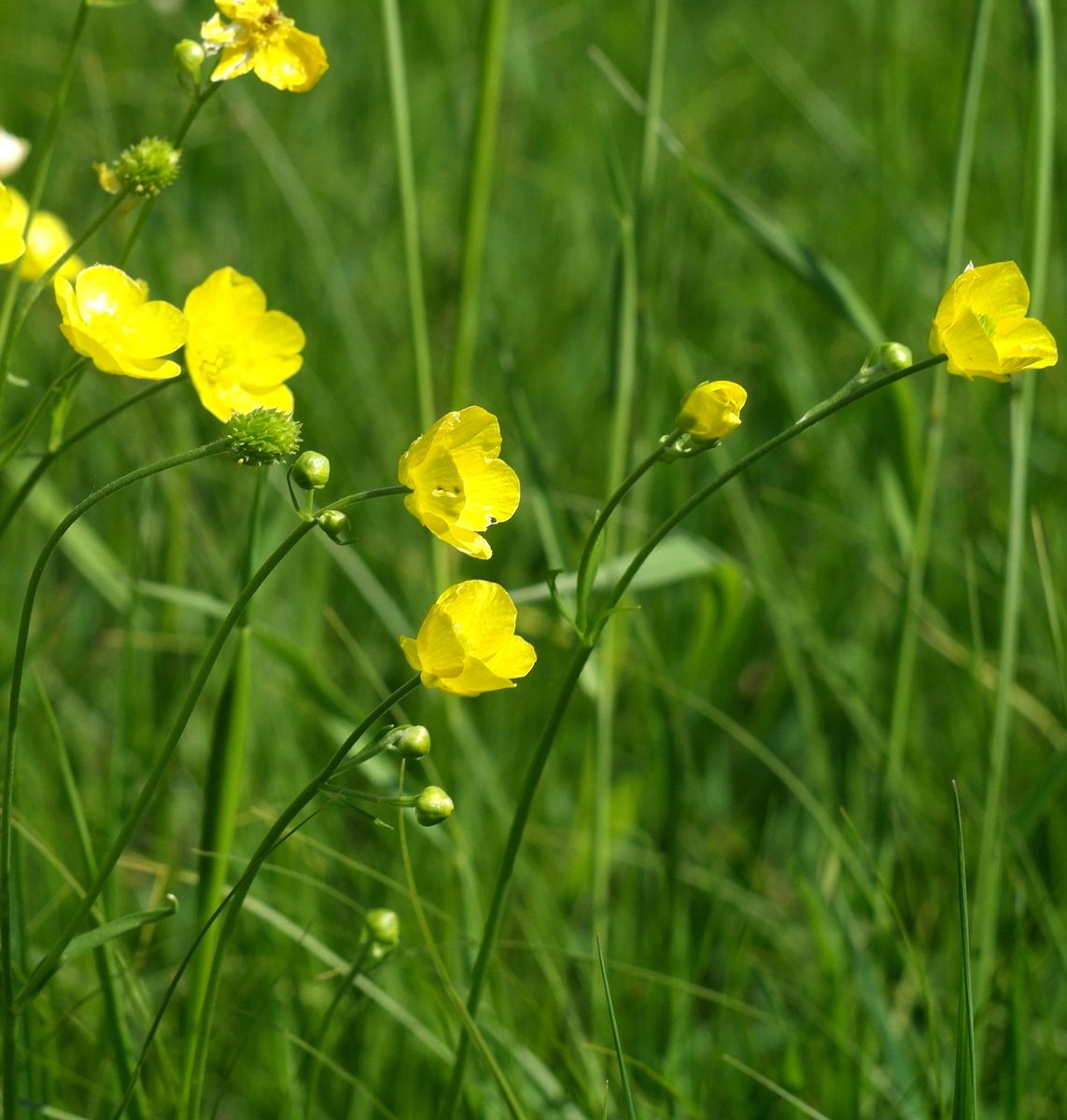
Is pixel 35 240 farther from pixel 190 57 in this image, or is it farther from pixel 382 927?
pixel 382 927

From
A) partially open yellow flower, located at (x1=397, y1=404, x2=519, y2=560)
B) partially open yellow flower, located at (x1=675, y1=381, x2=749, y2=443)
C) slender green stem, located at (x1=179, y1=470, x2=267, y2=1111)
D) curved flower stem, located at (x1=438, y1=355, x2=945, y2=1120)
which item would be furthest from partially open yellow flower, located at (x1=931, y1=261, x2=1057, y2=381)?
slender green stem, located at (x1=179, y1=470, x2=267, y2=1111)

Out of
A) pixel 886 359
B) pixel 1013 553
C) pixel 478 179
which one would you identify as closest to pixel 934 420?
pixel 1013 553

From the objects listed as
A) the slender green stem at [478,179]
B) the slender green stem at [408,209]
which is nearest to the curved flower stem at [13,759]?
the slender green stem at [408,209]

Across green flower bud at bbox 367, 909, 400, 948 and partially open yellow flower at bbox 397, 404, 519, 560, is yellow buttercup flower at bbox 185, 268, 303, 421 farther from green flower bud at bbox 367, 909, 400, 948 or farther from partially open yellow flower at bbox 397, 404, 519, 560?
green flower bud at bbox 367, 909, 400, 948

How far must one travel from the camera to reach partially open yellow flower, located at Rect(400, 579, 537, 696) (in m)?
0.74

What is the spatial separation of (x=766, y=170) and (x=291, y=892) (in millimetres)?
2139

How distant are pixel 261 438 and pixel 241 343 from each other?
0.77 ft

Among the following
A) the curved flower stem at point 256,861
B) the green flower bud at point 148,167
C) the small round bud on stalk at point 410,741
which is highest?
the green flower bud at point 148,167

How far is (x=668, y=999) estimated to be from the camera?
1251mm

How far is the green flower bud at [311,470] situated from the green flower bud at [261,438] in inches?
0.5

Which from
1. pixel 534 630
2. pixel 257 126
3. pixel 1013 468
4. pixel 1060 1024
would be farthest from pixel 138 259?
pixel 1060 1024

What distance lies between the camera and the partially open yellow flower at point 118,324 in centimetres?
79

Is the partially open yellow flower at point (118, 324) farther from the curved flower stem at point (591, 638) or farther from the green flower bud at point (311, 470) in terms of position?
the curved flower stem at point (591, 638)

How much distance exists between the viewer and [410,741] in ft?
2.43
